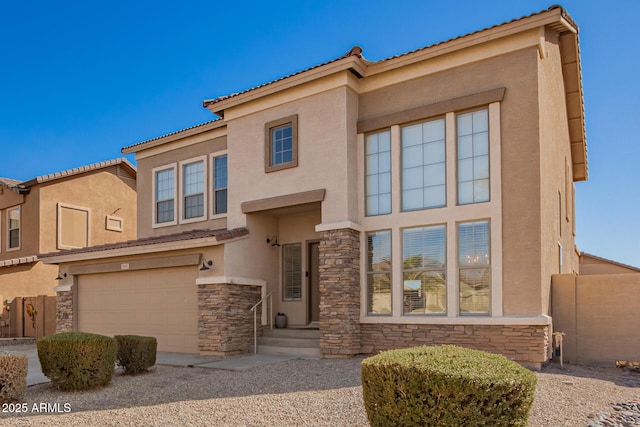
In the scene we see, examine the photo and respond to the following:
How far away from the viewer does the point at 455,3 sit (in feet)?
39.6

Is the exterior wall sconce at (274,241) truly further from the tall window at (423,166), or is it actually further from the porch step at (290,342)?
the tall window at (423,166)

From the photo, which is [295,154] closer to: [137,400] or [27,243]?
[137,400]

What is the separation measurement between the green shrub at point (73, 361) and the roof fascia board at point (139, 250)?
14.3 feet

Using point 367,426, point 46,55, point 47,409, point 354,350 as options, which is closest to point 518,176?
point 354,350

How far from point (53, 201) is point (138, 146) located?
635 centimetres

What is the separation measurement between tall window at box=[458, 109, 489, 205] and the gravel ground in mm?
3695

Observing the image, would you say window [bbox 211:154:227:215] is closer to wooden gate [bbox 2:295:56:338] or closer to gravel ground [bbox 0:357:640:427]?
gravel ground [bbox 0:357:640:427]

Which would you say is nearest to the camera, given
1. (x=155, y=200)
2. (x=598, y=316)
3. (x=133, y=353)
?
(x=133, y=353)

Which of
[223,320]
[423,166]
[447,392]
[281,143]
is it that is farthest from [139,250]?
[447,392]

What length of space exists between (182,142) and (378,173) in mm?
7137

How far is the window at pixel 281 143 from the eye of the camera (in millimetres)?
13117

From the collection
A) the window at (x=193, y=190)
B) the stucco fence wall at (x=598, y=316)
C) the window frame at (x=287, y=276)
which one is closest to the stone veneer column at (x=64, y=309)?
the window at (x=193, y=190)

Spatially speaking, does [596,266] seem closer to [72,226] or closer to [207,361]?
[207,361]

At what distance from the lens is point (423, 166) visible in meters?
11.9
